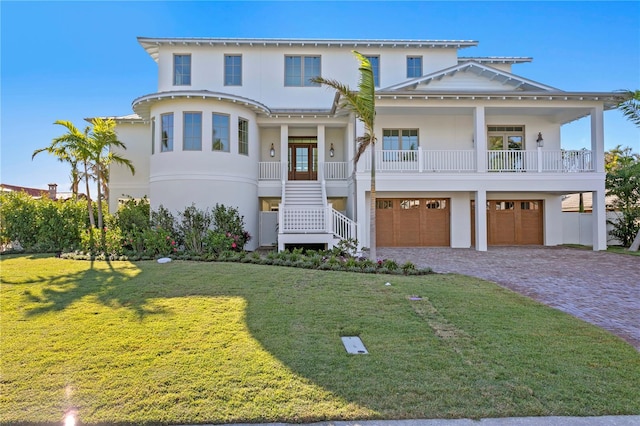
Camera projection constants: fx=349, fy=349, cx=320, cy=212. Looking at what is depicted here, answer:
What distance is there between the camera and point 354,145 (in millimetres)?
14234

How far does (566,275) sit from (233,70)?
16471mm

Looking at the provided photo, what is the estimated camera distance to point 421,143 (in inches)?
639

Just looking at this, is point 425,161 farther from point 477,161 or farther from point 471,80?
point 471,80

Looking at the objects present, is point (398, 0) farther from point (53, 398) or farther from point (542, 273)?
point (53, 398)

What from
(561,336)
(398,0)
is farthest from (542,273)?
(398,0)

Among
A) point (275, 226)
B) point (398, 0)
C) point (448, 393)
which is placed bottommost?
point (448, 393)

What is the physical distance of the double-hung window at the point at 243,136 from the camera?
14516 mm

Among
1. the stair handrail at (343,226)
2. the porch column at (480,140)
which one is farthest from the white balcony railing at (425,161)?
the stair handrail at (343,226)

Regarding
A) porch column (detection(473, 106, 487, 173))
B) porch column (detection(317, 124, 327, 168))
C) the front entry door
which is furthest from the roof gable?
the front entry door

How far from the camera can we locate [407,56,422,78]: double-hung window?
18.3 m

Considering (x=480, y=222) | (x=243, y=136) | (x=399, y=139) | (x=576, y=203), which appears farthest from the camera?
(x=576, y=203)

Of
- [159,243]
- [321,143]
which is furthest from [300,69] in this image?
[159,243]

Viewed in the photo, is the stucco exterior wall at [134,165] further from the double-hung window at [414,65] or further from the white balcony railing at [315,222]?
the double-hung window at [414,65]

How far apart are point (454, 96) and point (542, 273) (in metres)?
7.65
